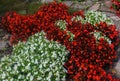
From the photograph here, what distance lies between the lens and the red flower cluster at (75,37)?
6.51 m

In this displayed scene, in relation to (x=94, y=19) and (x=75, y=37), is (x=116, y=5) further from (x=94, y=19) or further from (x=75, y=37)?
(x=75, y=37)

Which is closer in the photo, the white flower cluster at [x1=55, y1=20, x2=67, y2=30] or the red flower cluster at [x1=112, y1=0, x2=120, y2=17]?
the white flower cluster at [x1=55, y1=20, x2=67, y2=30]

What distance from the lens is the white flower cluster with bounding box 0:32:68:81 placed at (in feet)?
20.2

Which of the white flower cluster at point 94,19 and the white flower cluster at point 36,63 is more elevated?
the white flower cluster at point 94,19

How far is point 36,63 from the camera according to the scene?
20.8 ft

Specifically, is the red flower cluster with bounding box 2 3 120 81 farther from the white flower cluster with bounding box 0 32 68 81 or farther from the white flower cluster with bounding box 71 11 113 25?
the white flower cluster with bounding box 0 32 68 81

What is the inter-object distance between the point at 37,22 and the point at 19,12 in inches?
52.5

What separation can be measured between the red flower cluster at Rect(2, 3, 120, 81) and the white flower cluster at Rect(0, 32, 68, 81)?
287 millimetres

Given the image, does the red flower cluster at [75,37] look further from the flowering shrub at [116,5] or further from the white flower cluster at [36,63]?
the flowering shrub at [116,5]

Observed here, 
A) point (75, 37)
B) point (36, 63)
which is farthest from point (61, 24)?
point (36, 63)

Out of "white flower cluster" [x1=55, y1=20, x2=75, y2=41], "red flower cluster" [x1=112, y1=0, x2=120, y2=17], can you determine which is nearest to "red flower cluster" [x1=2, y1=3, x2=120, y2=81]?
"white flower cluster" [x1=55, y1=20, x2=75, y2=41]

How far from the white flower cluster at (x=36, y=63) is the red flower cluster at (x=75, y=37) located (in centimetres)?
29

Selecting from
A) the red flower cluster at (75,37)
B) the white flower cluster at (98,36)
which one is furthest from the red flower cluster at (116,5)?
the white flower cluster at (98,36)

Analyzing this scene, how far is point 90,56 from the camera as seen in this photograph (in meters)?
6.95
